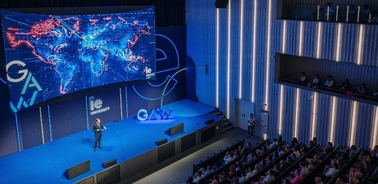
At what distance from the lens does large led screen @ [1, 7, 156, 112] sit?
46.0 feet

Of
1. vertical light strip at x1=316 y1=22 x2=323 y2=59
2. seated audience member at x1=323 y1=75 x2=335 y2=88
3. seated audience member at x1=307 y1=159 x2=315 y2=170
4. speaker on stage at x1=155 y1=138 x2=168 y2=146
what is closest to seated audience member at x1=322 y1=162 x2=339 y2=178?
seated audience member at x1=307 y1=159 x2=315 y2=170

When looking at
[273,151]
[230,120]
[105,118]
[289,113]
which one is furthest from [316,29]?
[105,118]

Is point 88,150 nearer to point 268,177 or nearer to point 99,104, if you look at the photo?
point 99,104

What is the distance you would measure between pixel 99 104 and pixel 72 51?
3.01 meters

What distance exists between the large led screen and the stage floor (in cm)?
198

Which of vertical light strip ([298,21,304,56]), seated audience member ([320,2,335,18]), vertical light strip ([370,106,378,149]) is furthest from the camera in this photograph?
vertical light strip ([298,21,304,56])

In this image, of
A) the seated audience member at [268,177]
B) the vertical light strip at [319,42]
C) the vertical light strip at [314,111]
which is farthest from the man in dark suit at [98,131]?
the vertical light strip at [319,42]

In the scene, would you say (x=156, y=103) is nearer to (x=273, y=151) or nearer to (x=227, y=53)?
(x=227, y=53)

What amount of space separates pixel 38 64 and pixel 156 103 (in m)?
6.82

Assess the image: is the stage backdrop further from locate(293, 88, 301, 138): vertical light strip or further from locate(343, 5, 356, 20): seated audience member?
locate(343, 5, 356, 20): seated audience member

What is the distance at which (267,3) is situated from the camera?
16391 millimetres

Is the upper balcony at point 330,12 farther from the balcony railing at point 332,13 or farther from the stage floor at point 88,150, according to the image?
the stage floor at point 88,150

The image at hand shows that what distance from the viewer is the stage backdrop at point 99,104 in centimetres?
1506

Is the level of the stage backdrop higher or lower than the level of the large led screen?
lower
